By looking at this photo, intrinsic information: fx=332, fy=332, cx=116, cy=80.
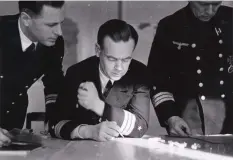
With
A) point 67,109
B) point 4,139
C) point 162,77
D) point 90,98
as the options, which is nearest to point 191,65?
point 162,77

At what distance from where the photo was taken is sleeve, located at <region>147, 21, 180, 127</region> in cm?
171

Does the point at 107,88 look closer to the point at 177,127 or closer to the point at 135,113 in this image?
the point at 135,113

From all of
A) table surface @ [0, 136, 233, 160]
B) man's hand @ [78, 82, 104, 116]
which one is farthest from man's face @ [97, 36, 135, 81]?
table surface @ [0, 136, 233, 160]

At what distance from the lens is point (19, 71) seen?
1.73m

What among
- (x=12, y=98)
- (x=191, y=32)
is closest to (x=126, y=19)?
(x=191, y=32)

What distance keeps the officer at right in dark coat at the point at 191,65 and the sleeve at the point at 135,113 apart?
5cm

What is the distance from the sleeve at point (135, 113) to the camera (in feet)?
5.38

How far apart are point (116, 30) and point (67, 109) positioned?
1.54 feet

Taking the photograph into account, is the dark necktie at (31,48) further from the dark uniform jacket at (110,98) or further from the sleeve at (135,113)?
the sleeve at (135,113)

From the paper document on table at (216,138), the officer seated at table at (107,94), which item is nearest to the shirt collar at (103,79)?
the officer seated at table at (107,94)

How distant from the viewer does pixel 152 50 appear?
1700mm

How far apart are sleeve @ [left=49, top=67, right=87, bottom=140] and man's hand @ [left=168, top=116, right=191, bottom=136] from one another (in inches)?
17.4

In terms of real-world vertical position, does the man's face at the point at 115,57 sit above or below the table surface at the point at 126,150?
above

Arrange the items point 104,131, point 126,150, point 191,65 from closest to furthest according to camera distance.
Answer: point 126,150
point 104,131
point 191,65
